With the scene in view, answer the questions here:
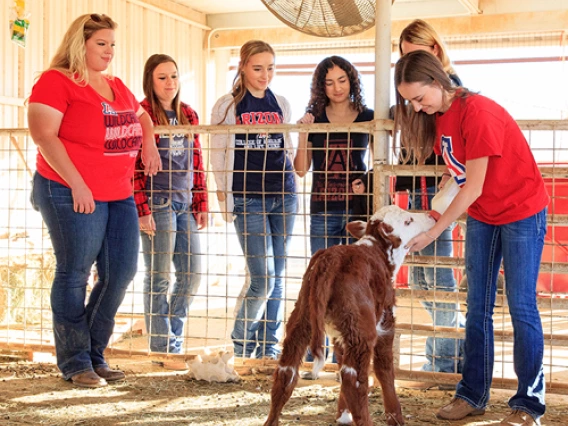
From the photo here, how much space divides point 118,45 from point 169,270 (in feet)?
25.4

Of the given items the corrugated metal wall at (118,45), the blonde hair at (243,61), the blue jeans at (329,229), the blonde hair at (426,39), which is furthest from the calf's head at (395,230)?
the corrugated metal wall at (118,45)

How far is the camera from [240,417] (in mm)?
3283

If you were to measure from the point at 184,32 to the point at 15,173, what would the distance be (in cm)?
511

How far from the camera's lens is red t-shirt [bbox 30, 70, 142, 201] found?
3.58 m

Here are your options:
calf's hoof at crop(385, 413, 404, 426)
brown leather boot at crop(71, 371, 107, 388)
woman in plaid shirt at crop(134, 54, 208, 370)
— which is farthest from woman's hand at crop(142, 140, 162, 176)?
calf's hoof at crop(385, 413, 404, 426)

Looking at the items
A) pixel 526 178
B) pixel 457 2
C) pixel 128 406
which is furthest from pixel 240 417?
pixel 457 2

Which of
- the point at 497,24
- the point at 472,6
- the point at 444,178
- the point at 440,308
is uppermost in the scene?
the point at 472,6

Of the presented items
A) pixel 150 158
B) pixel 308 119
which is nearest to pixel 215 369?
pixel 150 158

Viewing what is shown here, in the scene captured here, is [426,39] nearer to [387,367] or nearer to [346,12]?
[346,12]

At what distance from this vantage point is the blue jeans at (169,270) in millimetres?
4402

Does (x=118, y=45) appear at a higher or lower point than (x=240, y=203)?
higher

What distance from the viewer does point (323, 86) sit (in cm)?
428

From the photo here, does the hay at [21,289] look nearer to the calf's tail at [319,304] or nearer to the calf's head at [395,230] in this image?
the calf's head at [395,230]

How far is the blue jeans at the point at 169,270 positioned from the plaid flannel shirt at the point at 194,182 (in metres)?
0.06
